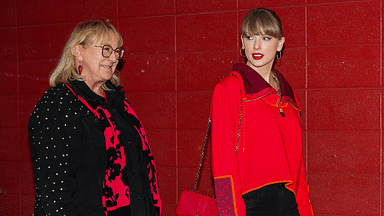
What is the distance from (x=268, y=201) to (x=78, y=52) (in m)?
1.07

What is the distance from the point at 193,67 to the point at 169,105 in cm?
36

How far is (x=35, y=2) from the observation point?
3.44 metres

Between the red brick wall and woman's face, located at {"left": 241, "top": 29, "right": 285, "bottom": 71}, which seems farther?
the red brick wall

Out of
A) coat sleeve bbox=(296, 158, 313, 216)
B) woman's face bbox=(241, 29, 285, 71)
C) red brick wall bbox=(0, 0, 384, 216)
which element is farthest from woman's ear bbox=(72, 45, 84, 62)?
red brick wall bbox=(0, 0, 384, 216)

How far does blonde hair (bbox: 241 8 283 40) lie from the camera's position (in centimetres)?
188

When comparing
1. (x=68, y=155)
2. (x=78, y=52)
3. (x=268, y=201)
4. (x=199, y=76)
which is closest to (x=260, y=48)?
(x=268, y=201)

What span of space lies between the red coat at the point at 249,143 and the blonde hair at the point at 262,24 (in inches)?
8.6

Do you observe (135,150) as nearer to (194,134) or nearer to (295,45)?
(194,134)

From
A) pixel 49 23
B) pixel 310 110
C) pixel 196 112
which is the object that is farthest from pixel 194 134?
pixel 49 23

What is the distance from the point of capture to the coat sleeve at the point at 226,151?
1.64 meters

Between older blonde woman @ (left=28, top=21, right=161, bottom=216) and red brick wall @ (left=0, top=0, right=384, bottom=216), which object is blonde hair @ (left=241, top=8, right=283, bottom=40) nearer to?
older blonde woman @ (left=28, top=21, right=161, bottom=216)

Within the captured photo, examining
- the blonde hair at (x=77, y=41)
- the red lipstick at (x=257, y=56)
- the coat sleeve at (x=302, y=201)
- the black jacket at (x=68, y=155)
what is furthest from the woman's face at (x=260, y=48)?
the black jacket at (x=68, y=155)

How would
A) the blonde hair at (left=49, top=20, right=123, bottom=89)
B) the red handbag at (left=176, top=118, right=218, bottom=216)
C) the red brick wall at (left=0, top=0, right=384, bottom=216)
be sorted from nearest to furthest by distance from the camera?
the blonde hair at (left=49, top=20, right=123, bottom=89), the red handbag at (left=176, top=118, right=218, bottom=216), the red brick wall at (left=0, top=0, right=384, bottom=216)

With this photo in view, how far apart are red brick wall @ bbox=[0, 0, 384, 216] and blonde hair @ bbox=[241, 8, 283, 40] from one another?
1043mm
